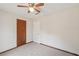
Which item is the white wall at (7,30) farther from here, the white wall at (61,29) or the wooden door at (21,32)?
the white wall at (61,29)

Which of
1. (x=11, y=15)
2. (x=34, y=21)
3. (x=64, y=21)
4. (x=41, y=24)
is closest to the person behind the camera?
(x=64, y=21)

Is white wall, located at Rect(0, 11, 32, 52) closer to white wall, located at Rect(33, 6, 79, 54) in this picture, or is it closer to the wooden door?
the wooden door

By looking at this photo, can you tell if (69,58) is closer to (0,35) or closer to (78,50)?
(78,50)

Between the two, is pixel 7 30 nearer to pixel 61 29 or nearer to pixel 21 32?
pixel 21 32

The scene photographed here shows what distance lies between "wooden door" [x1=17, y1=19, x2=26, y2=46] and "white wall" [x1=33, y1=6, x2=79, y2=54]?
3.38 feet

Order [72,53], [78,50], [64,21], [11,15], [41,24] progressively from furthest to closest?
1. [41,24]
2. [11,15]
3. [64,21]
4. [72,53]
5. [78,50]

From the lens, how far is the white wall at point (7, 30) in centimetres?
331

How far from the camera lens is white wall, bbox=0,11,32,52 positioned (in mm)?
3309

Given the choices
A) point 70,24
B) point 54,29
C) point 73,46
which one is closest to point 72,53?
point 73,46

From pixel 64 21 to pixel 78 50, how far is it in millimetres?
1294

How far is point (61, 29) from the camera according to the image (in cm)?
357

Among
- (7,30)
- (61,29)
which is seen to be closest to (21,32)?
(7,30)

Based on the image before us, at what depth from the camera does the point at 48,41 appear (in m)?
4.39

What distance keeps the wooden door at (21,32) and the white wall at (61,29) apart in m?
1.03
